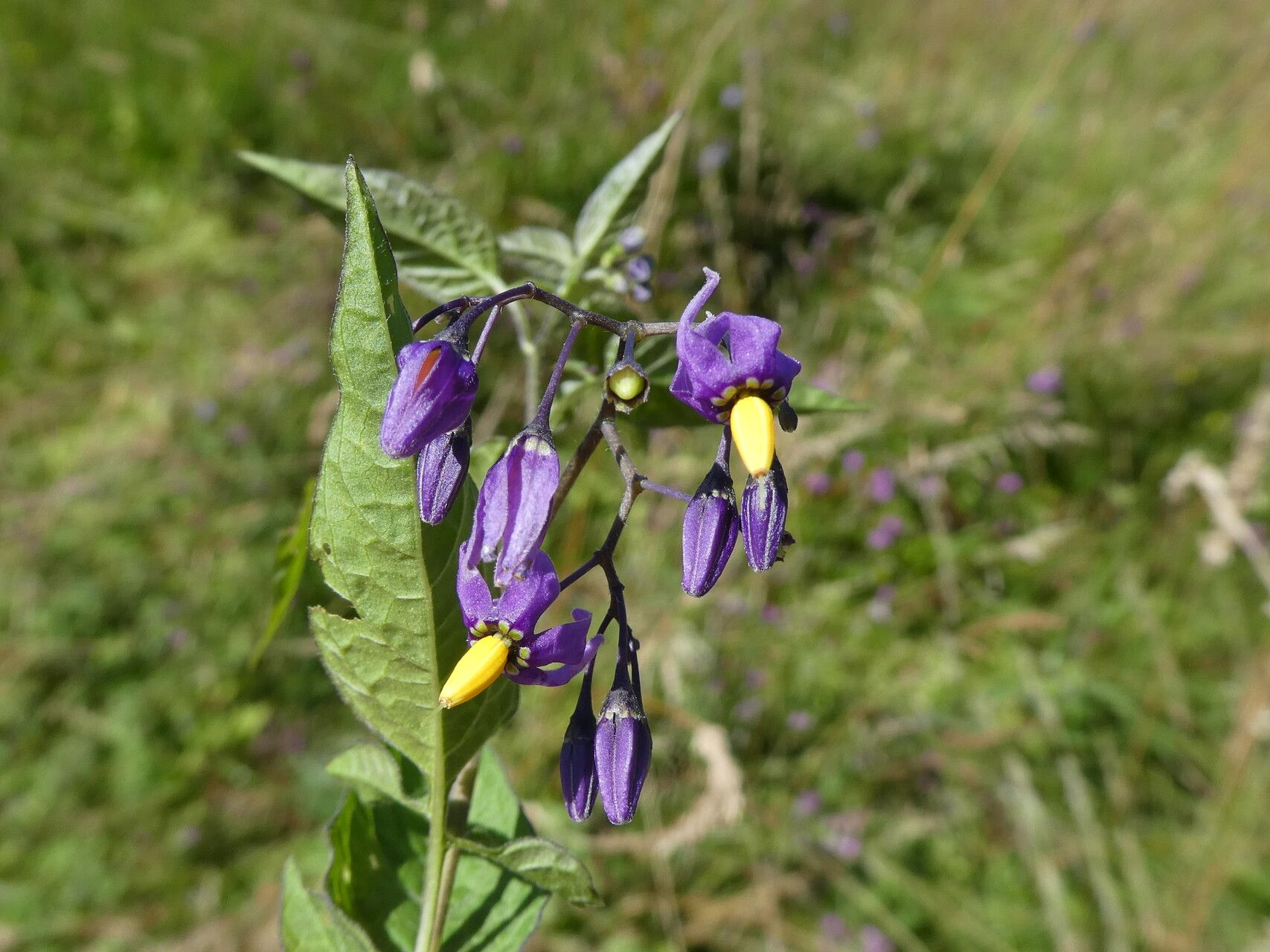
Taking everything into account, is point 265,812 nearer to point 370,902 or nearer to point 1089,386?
point 370,902

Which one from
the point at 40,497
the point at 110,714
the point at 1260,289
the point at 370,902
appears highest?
the point at 1260,289

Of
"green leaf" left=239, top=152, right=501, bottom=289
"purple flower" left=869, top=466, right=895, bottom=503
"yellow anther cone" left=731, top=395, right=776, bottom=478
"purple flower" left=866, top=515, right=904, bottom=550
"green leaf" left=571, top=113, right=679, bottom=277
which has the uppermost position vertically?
"purple flower" left=869, top=466, right=895, bottom=503

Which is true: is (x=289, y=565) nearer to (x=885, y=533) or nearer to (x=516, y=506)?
(x=516, y=506)

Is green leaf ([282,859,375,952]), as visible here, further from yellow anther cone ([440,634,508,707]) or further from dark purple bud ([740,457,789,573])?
dark purple bud ([740,457,789,573])

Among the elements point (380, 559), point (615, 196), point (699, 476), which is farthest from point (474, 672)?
point (699, 476)

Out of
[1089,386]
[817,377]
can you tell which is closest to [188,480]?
[817,377]

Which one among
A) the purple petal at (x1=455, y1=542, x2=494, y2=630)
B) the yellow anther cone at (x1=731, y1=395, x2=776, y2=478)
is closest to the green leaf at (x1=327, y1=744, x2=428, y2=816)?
the purple petal at (x1=455, y1=542, x2=494, y2=630)

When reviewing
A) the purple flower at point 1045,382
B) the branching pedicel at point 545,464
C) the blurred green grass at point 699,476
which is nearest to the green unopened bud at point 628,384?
the branching pedicel at point 545,464
